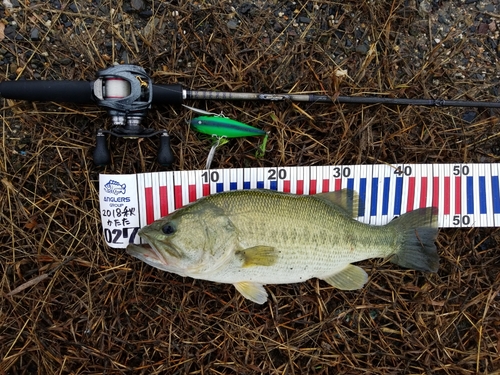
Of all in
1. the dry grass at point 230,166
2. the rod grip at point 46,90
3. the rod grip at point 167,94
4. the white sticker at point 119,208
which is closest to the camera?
the rod grip at point 46,90

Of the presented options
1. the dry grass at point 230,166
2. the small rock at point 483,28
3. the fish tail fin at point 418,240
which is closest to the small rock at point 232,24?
the dry grass at point 230,166

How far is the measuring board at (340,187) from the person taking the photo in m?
3.12

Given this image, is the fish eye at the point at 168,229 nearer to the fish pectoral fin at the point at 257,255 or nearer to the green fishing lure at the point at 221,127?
the fish pectoral fin at the point at 257,255

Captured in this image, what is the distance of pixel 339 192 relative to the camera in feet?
10.0

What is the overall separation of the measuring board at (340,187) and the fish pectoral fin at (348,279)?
0.47 meters

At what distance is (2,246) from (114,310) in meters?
1.09

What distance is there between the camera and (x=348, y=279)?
123 inches

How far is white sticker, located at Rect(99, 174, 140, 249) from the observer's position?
3088 mm

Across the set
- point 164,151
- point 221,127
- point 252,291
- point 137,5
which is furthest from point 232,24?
point 252,291

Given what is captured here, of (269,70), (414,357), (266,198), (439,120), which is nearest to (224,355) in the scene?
(266,198)

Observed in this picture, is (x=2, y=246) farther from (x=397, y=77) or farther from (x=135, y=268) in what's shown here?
(x=397, y=77)

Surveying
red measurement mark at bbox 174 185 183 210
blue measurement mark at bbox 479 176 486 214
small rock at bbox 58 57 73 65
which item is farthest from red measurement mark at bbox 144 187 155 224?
blue measurement mark at bbox 479 176 486 214

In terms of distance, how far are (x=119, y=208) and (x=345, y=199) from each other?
6.07 ft

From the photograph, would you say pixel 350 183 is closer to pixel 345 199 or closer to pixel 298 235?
pixel 345 199
